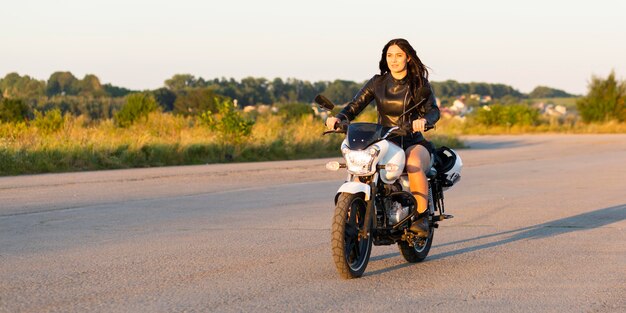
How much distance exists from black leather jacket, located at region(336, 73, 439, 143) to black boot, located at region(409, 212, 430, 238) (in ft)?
2.04

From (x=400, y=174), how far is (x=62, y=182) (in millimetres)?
10951

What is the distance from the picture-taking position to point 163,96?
243 ft

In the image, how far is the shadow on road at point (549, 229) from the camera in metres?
9.27

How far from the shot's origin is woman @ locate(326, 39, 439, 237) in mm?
8320

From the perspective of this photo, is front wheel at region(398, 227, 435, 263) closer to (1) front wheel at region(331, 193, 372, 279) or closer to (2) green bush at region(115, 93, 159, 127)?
(1) front wheel at region(331, 193, 372, 279)

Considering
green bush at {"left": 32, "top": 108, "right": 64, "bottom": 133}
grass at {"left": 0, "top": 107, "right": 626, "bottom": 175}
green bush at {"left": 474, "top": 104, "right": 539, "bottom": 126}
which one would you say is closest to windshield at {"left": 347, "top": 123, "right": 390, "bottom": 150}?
grass at {"left": 0, "top": 107, "right": 626, "bottom": 175}

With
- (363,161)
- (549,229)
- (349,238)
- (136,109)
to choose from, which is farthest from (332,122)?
(136,109)

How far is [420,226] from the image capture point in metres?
8.29

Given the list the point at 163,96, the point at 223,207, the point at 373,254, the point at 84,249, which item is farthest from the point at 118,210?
the point at 163,96

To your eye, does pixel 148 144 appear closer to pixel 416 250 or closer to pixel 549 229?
pixel 549 229

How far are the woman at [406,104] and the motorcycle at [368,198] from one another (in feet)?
0.35

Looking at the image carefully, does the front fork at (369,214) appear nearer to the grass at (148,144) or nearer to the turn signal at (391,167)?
the turn signal at (391,167)

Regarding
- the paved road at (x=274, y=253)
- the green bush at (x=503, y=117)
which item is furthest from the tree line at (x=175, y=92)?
the paved road at (x=274, y=253)

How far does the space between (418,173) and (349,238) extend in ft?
2.95
